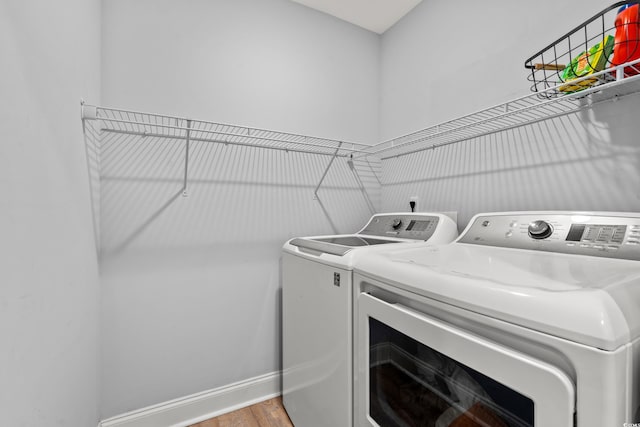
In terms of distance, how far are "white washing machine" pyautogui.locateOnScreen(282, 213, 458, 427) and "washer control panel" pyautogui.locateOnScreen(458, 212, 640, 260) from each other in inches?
9.0

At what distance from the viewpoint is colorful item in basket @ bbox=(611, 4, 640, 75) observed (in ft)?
2.47

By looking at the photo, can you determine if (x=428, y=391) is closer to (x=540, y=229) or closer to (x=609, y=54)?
(x=540, y=229)

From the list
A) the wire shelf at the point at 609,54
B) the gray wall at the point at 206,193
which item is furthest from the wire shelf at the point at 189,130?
the wire shelf at the point at 609,54

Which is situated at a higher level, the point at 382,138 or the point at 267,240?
the point at 382,138

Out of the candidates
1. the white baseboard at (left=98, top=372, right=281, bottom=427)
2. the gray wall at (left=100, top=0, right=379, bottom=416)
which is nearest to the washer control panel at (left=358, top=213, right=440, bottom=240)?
the gray wall at (left=100, top=0, right=379, bottom=416)

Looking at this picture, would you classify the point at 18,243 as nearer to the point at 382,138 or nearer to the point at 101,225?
the point at 101,225

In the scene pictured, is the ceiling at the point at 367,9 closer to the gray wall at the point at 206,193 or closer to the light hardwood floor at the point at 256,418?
the gray wall at the point at 206,193

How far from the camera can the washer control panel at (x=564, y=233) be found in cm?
79

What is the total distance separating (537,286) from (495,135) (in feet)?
3.49

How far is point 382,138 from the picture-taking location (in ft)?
6.95

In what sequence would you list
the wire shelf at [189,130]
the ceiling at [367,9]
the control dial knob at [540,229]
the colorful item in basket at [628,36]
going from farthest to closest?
the ceiling at [367,9], the wire shelf at [189,130], the control dial knob at [540,229], the colorful item in basket at [628,36]

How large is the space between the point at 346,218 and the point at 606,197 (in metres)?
1.31

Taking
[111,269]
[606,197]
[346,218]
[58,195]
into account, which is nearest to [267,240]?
[346,218]

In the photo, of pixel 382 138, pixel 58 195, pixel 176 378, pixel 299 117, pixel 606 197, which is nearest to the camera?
pixel 58 195
